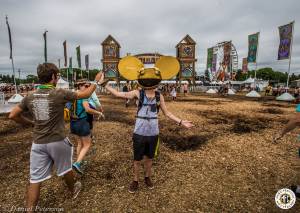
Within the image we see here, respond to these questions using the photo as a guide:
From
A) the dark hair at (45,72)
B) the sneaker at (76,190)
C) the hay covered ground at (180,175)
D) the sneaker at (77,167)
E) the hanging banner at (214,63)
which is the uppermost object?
the hanging banner at (214,63)

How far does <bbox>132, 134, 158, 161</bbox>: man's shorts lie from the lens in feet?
9.89

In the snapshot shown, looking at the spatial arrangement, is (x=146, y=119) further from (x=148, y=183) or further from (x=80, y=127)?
(x=80, y=127)

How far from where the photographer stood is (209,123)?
28.6 feet

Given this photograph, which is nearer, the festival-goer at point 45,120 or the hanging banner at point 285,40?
the festival-goer at point 45,120

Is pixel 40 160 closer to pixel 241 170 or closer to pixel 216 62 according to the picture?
pixel 241 170

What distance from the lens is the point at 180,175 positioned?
3941 millimetres

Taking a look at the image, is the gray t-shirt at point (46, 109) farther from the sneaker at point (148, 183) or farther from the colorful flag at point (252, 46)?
the colorful flag at point (252, 46)

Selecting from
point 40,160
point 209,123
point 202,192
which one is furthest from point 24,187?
point 209,123

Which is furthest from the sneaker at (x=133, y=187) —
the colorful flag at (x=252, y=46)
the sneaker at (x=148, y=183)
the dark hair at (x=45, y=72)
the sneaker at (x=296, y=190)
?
the colorful flag at (x=252, y=46)

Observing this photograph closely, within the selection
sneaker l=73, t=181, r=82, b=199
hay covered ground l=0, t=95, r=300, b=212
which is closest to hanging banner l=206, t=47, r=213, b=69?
hay covered ground l=0, t=95, r=300, b=212

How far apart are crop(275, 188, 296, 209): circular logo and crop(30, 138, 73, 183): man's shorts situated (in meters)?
3.22

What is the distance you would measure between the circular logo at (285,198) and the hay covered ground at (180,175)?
0.22 ft

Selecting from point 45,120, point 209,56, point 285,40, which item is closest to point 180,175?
point 45,120

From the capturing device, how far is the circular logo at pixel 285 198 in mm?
3002
